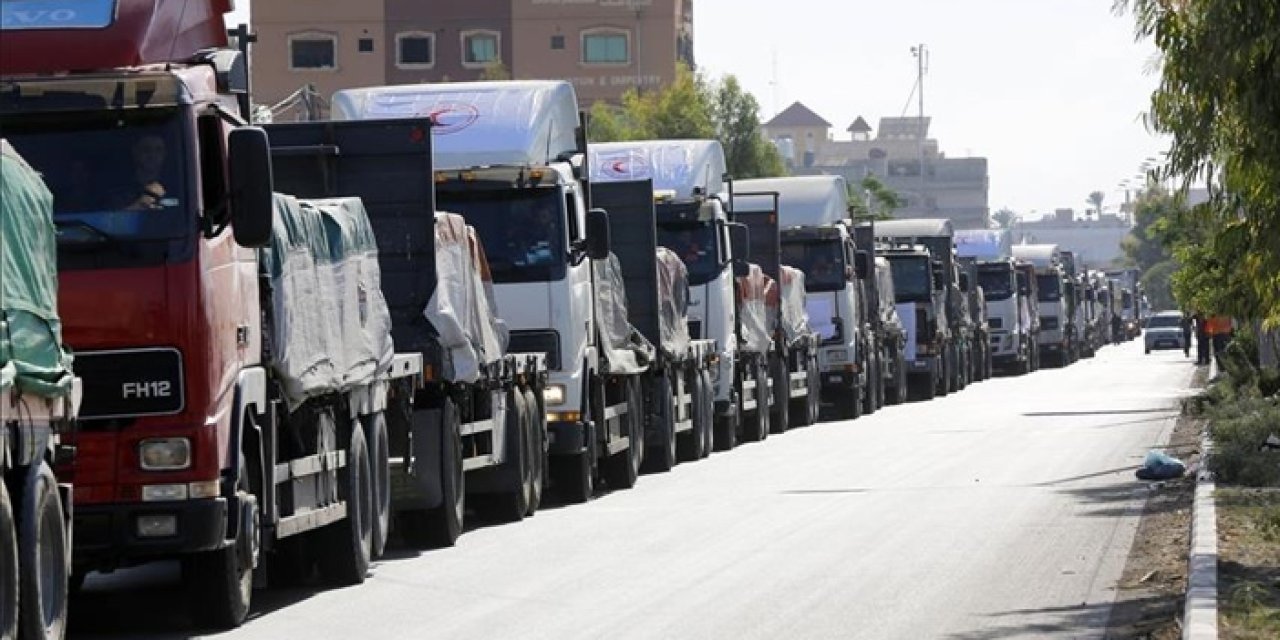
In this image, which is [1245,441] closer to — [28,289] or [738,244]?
[738,244]

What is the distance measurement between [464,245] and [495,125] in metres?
3.55

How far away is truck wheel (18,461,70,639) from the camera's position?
12.4 meters

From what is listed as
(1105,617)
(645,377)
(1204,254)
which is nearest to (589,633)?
(1105,617)

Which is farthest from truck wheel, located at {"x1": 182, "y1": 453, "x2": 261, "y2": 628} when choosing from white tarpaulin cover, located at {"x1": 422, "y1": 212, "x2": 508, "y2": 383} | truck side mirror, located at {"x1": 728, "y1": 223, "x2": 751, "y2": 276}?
truck side mirror, located at {"x1": 728, "y1": 223, "x2": 751, "y2": 276}

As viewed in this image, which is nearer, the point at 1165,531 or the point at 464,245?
the point at 1165,531

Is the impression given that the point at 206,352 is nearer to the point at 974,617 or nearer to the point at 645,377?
the point at 974,617

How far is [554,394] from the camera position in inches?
1014

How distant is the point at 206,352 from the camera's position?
14578mm

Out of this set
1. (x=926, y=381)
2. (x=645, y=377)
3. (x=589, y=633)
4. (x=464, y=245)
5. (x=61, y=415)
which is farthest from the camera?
(x=926, y=381)

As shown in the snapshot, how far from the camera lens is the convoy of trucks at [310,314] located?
14492 millimetres

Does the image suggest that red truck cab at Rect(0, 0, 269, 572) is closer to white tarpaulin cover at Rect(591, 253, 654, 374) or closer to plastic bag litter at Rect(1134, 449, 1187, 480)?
white tarpaulin cover at Rect(591, 253, 654, 374)

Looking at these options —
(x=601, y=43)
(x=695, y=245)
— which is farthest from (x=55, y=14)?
(x=601, y=43)

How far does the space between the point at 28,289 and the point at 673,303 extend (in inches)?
787

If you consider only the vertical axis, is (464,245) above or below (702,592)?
above
